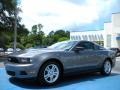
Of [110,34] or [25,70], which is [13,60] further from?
[110,34]

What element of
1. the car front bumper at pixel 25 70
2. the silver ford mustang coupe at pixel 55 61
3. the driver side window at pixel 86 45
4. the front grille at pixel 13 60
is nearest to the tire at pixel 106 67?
the silver ford mustang coupe at pixel 55 61

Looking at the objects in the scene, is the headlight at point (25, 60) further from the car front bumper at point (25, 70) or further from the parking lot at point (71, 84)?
the parking lot at point (71, 84)

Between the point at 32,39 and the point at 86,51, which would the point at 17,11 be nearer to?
the point at 86,51

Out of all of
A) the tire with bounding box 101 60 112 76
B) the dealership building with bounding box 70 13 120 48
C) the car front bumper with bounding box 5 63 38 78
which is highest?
the dealership building with bounding box 70 13 120 48

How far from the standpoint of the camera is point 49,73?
289 inches

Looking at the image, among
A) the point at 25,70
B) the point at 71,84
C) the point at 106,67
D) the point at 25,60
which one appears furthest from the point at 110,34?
the point at 25,70

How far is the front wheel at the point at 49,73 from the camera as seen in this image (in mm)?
7133

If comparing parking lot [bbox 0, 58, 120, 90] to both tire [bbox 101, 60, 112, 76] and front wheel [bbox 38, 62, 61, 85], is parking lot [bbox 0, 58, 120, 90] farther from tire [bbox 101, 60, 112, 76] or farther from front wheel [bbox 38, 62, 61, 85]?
tire [bbox 101, 60, 112, 76]

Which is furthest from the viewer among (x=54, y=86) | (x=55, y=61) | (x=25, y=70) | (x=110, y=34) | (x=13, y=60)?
(x=110, y=34)

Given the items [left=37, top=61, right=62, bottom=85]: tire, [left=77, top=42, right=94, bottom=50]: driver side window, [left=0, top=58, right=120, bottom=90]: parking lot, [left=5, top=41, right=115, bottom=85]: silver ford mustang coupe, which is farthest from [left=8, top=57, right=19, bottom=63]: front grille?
[left=77, top=42, right=94, bottom=50]: driver side window

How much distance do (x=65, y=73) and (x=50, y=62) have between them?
743mm

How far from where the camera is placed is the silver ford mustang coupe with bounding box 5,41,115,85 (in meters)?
6.98

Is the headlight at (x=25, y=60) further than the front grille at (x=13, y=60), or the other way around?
the front grille at (x=13, y=60)

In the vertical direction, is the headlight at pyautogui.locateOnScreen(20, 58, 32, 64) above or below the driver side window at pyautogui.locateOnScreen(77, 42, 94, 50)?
below
